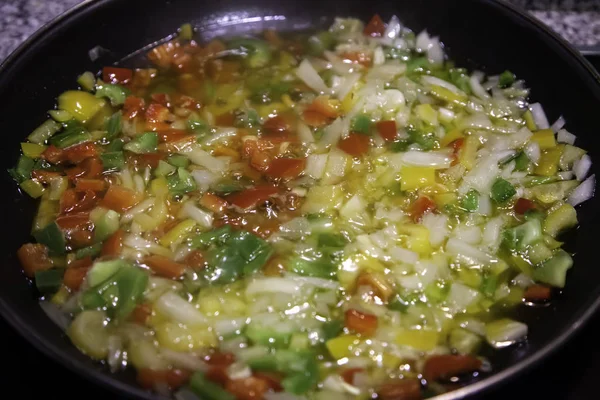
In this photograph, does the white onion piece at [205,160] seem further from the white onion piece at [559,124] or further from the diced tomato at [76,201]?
the white onion piece at [559,124]

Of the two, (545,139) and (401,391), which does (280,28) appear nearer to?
(545,139)

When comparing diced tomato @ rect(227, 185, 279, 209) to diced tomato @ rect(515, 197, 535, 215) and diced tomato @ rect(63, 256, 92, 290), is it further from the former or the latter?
diced tomato @ rect(515, 197, 535, 215)

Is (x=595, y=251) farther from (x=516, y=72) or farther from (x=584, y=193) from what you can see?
(x=516, y=72)

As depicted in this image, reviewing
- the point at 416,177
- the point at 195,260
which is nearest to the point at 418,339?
the point at 416,177

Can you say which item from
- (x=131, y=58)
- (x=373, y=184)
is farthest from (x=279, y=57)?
(x=373, y=184)

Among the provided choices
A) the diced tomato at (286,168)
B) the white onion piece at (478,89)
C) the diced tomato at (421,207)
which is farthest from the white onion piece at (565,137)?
the diced tomato at (286,168)

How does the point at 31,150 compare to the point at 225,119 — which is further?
the point at 225,119

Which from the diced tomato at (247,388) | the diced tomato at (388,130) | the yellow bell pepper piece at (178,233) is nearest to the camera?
the diced tomato at (247,388)
